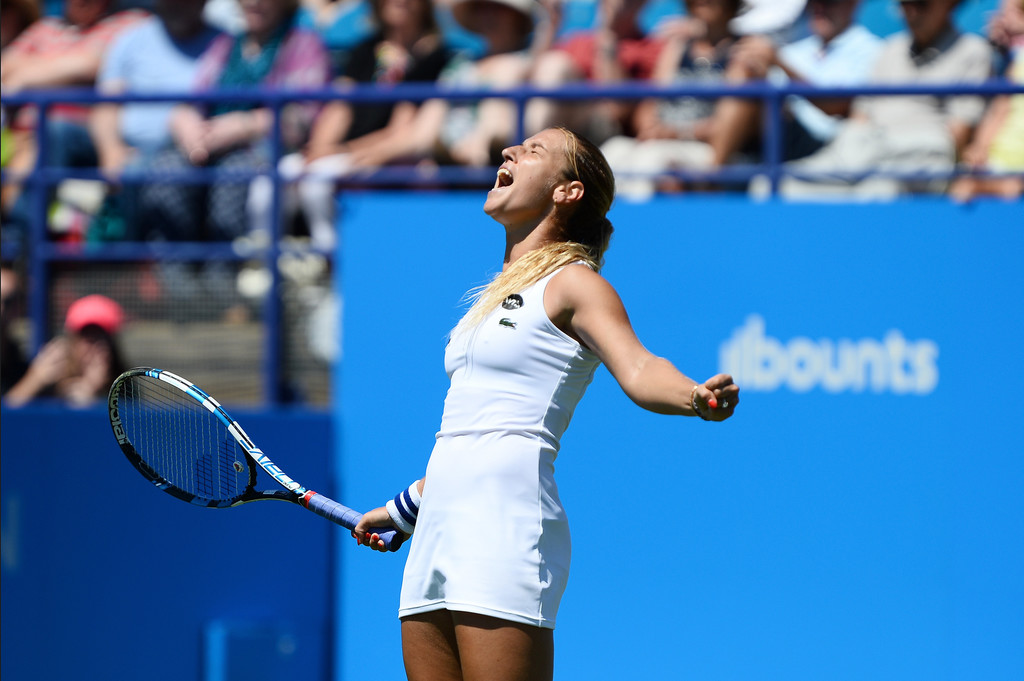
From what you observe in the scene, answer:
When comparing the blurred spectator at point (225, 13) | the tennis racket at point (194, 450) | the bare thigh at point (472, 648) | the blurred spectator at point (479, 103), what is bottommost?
the bare thigh at point (472, 648)

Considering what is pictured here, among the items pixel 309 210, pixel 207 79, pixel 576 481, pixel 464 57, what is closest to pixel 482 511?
pixel 576 481

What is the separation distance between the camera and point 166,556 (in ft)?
16.5

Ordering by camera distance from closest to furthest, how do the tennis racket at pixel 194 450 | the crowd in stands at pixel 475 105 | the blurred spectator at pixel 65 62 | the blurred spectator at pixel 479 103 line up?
1. the tennis racket at pixel 194 450
2. the crowd in stands at pixel 475 105
3. the blurred spectator at pixel 479 103
4. the blurred spectator at pixel 65 62

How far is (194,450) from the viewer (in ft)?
12.0

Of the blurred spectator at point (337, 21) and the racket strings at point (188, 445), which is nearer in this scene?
the racket strings at point (188, 445)

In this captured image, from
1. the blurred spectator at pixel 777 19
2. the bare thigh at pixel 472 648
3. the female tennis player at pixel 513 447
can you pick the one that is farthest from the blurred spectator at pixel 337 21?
the bare thigh at pixel 472 648

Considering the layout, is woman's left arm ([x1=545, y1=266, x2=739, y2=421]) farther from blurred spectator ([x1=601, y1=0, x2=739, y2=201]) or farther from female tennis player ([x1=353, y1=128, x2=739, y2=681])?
blurred spectator ([x1=601, y1=0, x2=739, y2=201])

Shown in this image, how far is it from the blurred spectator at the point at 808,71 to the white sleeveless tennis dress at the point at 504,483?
2.67 meters

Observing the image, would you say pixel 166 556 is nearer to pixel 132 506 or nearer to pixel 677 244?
pixel 132 506

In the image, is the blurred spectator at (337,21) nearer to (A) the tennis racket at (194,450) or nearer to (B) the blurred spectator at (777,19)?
(B) the blurred spectator at (777,19)

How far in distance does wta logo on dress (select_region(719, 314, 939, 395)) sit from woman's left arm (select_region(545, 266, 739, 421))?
2.13 metres

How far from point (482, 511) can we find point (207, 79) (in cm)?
494

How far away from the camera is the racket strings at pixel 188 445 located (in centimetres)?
352

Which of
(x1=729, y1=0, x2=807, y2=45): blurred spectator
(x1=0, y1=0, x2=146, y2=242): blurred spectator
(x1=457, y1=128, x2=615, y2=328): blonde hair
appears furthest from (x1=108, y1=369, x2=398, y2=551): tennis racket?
(x1=729, y1=0, x2=807, y2=45): blurred spectator
